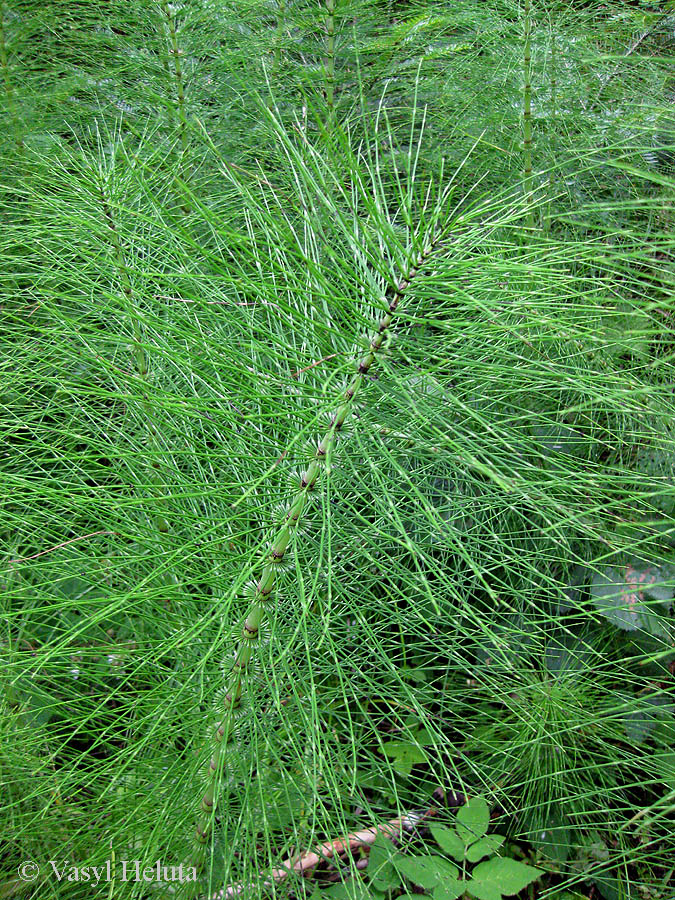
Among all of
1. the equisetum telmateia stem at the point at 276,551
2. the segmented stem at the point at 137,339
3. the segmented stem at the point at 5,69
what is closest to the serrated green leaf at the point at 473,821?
the equisetum telmateia stem at the point at 276,551

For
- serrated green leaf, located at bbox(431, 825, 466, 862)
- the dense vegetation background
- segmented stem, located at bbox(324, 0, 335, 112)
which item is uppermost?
segmented stem, located at bbox(324, 0, 335, 112)

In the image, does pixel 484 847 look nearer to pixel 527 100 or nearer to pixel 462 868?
pixel 462 868

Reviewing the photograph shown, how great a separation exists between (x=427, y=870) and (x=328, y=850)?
24 centimetres

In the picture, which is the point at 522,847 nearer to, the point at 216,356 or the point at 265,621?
the point at 265,621

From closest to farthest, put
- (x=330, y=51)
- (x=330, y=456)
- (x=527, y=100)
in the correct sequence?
(x=330, y=456)
(x=527, y=100)
(x=330, y=51)

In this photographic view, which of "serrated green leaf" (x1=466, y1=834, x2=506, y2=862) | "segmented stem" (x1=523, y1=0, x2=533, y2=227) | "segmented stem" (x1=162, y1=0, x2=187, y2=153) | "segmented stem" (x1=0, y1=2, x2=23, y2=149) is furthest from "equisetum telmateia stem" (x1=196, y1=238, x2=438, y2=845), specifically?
"segmented stem" (x1=0, y1=2, x2=23, y2=149)

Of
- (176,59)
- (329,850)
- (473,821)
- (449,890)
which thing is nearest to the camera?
(329,850)

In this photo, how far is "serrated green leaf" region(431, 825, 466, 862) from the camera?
1523 mm

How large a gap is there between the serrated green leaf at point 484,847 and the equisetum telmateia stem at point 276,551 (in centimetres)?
61

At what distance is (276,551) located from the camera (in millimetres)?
1060

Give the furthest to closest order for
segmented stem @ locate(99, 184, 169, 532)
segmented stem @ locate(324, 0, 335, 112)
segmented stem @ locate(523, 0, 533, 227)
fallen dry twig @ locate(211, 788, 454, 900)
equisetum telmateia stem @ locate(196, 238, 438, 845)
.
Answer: segmented stem @ locate(324, 0, 335, 112) < segmented stem @ locate(523, 0, 533, 227) < segmented stem @ locate(99, 184, 169, 532) < fallen dry twig @ locate(211, 788, 454, 900) < equisetum telmateia stem @ locate(196, 238, 438, 845)

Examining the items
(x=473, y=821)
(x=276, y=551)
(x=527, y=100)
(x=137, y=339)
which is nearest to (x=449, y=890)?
(x=473, y=821)

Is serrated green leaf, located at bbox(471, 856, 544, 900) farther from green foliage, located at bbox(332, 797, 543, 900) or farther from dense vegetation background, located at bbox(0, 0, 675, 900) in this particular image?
dense vegetation background, located at bbox(0, 0, 675, 900)

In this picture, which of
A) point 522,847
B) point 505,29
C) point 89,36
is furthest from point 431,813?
point 89,36
